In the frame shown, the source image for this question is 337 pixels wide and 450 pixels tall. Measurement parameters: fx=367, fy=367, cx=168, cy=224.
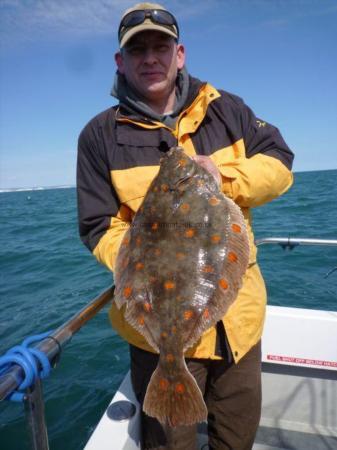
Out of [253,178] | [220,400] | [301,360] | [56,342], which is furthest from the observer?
[301,360]

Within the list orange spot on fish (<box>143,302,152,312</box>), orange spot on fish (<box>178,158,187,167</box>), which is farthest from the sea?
orange spot on fish (<box>178,158,187,167</box>)

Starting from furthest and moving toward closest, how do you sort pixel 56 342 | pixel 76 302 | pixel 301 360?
pixel 76 302, pixel 301 360, pixel 56 342

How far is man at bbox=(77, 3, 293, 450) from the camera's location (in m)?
2.55

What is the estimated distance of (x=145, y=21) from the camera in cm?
256

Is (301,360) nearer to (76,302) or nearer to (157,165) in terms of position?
(157,165)

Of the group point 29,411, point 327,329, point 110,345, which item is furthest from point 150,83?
point 110,345

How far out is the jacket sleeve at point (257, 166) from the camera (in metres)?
2.41

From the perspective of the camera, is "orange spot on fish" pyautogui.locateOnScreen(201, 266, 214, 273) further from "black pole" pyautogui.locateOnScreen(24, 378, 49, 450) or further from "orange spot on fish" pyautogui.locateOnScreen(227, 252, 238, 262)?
"black pole" pyautogui.locateOnScreen(24, 378, 49, 450)

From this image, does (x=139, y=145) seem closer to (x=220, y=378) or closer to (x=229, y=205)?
(x=229, y=205)

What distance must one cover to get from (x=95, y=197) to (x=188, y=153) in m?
0.75

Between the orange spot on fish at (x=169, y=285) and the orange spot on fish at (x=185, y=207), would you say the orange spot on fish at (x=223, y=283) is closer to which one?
the orange spot on fish at (x=169, y=285)

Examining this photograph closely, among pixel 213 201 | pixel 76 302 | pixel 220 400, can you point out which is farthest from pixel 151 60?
pixel 76 302

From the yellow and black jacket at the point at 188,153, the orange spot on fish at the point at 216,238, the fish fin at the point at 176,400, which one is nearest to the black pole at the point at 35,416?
the fish fin at the point at 176,400

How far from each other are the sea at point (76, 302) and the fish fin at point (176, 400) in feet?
8.19
